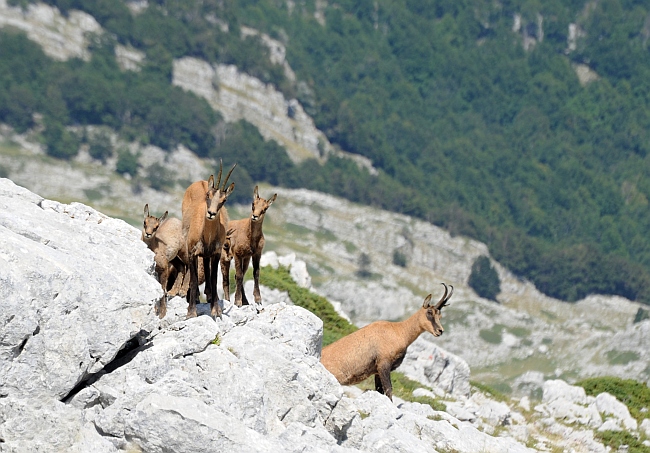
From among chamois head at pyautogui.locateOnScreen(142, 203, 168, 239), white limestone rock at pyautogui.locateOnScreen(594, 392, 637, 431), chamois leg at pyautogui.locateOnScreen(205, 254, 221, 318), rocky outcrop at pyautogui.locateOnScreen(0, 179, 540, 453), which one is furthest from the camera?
white limestone rock at pyautogui.locateOnScreen(594, 392, 637, 431)

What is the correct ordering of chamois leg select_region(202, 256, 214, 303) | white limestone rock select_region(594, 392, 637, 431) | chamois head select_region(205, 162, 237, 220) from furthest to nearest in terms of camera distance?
white limestone rock select_region(594, 392, 637, 431), chamois leg select_region(202, 256, 214, 303), chamois head select_region(205, 162, 237, 220)

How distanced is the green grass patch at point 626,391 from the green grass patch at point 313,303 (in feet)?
34.4

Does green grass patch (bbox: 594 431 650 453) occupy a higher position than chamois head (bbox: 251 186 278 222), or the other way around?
chamois head (bbox: 251 186 278 222)

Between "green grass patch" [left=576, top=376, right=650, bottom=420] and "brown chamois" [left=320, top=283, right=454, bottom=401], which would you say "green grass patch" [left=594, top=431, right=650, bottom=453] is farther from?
"brown chamois" [left=320, top=283, right=454, bottom=401]

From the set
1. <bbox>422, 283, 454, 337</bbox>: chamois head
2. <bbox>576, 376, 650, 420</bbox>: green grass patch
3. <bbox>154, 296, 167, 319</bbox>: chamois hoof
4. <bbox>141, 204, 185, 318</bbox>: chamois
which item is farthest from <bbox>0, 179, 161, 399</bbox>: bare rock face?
<bbox>576, 376, 650, 420</bbox>: green grass patch

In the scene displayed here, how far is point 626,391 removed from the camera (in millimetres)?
43938

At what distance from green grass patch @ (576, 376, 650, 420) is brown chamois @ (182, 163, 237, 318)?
22.1 meters

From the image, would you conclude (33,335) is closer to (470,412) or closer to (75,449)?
(75,449)

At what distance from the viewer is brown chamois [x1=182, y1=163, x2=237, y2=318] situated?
78.5 feet

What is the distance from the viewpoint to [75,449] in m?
19.1

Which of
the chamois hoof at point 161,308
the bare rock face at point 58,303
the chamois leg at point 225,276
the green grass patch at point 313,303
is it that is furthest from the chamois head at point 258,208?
the green grass patch at point 313,303

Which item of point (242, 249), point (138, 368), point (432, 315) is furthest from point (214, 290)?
point (432, 315)

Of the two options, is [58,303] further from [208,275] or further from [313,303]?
[313,303]

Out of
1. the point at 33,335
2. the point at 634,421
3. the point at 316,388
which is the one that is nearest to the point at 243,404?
the point at 316,388
